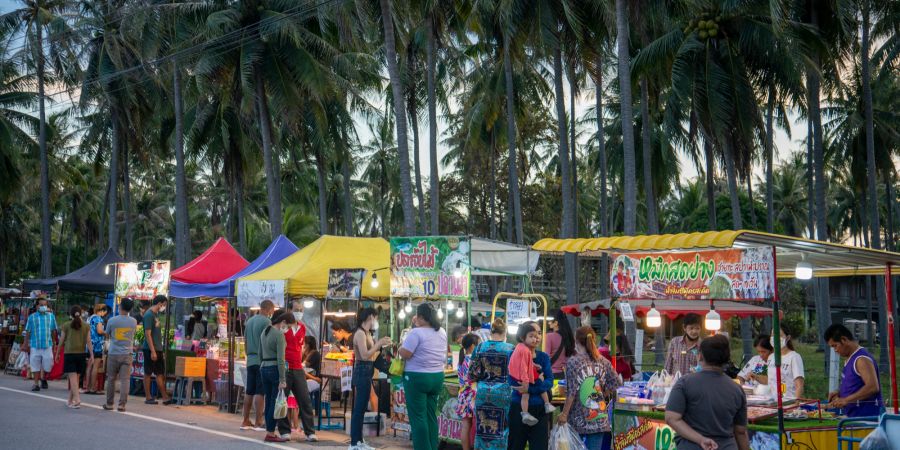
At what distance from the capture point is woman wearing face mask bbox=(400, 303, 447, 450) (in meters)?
10.3

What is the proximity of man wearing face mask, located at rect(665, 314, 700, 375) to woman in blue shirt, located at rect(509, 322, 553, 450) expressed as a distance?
3217 millimetres

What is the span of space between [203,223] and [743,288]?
6851cm

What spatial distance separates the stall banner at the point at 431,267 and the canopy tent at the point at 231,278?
20.4ft

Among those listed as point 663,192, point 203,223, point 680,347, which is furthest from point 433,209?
point 203,223

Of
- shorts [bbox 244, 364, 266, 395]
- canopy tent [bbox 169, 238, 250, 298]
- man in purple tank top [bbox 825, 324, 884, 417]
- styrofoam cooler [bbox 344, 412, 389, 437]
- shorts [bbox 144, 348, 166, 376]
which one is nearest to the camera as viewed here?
man in purple tank top [bbox 825, 324, 884, 417]

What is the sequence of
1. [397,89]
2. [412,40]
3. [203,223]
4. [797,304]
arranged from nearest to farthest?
[397,89] → [412,40] → [797,304] → [203,223]

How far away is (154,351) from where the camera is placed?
17.0 meters

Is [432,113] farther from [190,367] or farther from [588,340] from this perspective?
[588,340]

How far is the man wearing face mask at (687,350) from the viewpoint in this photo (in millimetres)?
11836

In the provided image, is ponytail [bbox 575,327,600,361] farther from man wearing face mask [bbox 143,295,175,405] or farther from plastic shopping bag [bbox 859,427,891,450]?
man wearing face mask [bbox 143,295,175,405]

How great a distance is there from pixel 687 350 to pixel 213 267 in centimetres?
1188

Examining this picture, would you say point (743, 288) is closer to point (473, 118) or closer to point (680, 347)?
point (680, 347)

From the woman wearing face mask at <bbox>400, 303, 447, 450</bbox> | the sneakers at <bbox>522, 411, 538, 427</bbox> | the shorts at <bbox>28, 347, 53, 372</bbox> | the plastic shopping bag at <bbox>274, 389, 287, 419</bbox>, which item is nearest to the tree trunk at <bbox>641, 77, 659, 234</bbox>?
the shorts at <bbox>28, 347, 53, 372</bbox>

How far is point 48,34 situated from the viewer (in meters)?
35.2
